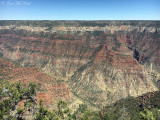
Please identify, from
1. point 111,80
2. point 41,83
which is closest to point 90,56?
point 111,80

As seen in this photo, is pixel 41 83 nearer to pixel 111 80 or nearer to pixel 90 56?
pixel 111 80

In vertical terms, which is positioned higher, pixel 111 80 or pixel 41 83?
pixel 41 83

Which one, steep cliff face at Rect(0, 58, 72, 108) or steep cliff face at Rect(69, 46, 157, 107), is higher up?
steep cliff face at Rect(0, 58, 72, 108)

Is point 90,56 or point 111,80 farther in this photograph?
point 90,56

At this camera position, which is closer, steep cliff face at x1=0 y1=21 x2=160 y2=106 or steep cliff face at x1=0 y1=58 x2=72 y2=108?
steep cliff face at x1=0 y1=58 x2=72 y2=108

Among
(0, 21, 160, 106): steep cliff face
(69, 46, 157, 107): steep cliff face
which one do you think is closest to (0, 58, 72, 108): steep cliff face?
(0, 21, 160, 106): steep cliff face

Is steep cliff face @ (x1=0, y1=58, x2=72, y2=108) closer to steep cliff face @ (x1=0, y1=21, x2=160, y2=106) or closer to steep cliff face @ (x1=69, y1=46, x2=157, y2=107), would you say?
Answer: steep cliff face @ (x1=0, y1=21, x2=160, y2=106)

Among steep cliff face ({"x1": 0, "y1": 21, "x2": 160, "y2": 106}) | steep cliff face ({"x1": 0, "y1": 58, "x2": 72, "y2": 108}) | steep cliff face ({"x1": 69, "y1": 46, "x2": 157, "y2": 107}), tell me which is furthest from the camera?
steep cliff face ({"x1": 0, "y1": 21, "x2": 160, "y2": 106})

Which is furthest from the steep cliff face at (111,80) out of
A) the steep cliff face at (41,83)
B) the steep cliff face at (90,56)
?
the steep cliff face at (41,83)

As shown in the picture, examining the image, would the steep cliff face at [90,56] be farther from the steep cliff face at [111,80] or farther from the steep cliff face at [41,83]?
the steep cliff face at [41,83]
